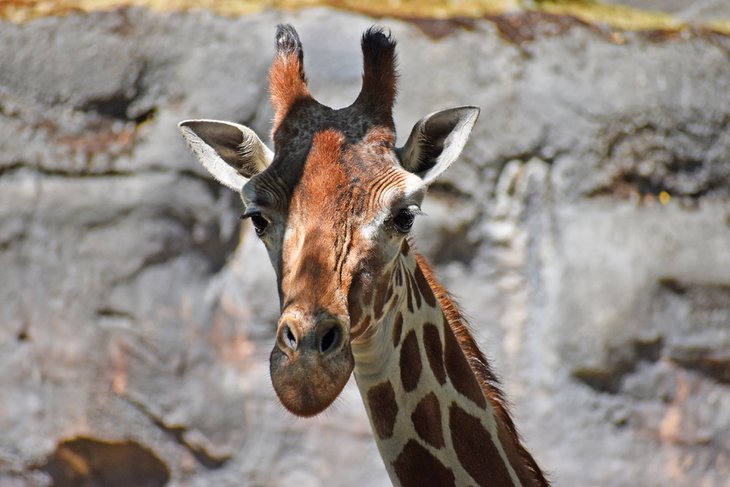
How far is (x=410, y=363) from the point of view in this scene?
3594 mm

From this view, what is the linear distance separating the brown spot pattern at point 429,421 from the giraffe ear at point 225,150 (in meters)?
1.09

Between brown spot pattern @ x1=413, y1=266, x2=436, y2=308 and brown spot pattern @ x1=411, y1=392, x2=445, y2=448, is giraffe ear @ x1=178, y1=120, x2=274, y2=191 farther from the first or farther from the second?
brown spot pattern @ x1=411, y1=392, x2=445, y2=448

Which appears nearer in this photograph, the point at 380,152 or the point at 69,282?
the point at 380,152

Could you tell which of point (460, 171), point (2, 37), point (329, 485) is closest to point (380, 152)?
point (460, 171)

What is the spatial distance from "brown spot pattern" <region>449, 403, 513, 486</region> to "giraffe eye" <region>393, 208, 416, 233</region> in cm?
71

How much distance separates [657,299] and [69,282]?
3923 mm

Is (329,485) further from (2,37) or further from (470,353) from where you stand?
(2,37)

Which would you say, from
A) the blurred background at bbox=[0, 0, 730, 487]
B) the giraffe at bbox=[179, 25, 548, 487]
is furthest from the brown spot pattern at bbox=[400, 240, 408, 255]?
the blurred background at bbox=[0, 0, 730, 487]

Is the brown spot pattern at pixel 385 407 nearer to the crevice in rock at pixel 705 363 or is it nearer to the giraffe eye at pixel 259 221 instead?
the giraffe eye at pixel 259 221

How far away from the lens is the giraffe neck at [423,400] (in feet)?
11.6

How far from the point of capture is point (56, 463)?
22.2ft

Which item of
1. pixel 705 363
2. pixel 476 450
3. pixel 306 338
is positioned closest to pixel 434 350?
pixel 476 450

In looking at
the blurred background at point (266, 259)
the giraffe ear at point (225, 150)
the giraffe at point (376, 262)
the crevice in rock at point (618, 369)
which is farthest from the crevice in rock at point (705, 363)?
the giraffe ear at point (225, 150)

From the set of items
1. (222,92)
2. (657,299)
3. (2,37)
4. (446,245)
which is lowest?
(657,299)
